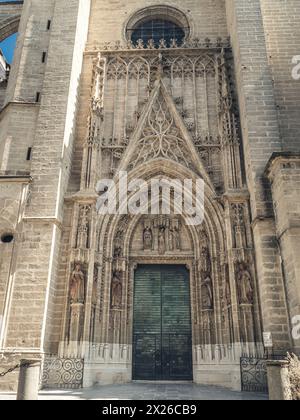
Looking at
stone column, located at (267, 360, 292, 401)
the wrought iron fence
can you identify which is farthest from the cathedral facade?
stone column, located at (267, 360, 292, 401)

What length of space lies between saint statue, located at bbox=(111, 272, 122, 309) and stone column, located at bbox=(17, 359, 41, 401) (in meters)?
4.28

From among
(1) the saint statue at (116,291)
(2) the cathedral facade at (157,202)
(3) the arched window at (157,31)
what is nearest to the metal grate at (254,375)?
(2) the cathedral facade at (157,202)

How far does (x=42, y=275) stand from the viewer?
892 centimetres

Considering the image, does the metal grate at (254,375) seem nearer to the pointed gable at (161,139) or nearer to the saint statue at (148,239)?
the saint statue at (148,239)

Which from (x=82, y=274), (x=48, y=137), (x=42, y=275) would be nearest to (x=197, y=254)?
(x=82, y=274)

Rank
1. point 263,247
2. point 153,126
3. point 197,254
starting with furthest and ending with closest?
A: point 153,126, point 197,254, point 263,247

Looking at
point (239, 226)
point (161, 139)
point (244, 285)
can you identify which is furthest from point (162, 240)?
point (161, 139)

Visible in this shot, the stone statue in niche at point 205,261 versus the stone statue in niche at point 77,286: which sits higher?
the stone statue in niche at point 205,261

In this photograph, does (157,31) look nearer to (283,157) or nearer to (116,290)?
(283,157)

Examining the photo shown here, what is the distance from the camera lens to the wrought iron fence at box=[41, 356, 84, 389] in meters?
8.45

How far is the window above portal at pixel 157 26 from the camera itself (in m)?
14.4

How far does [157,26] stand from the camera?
14.8 meters
